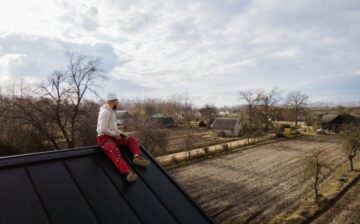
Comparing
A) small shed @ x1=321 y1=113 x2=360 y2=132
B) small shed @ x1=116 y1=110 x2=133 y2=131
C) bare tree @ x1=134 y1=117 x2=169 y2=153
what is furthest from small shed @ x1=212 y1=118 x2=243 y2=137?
bare tree @ x1=134 y1=117 x2=169 y2=153

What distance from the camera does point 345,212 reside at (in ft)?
47.4

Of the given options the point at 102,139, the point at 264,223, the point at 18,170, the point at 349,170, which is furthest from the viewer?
the point at 349,170

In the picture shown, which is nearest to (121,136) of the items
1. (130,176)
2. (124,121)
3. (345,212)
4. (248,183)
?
(130,176)

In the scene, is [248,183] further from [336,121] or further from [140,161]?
[336,121]

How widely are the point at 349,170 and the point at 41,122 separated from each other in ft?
76.4

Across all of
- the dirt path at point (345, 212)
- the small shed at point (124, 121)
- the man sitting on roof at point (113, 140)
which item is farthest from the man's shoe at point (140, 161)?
the dirt path at point (345, 212)

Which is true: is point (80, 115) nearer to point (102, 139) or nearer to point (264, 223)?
point (264, 223)

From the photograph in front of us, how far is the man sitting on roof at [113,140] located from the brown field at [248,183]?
10612 mm

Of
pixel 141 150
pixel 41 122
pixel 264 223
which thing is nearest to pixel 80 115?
pixel 41 122

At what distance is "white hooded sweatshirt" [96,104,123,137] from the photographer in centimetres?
411

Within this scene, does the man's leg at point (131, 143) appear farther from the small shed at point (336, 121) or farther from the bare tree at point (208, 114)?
the bare tree at point (208, 114)

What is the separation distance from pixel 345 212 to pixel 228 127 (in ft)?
109

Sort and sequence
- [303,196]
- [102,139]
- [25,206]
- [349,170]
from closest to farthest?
[25,206] < [102,139] < [303,196] < [349,170]

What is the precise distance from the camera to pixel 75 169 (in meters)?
3.42
